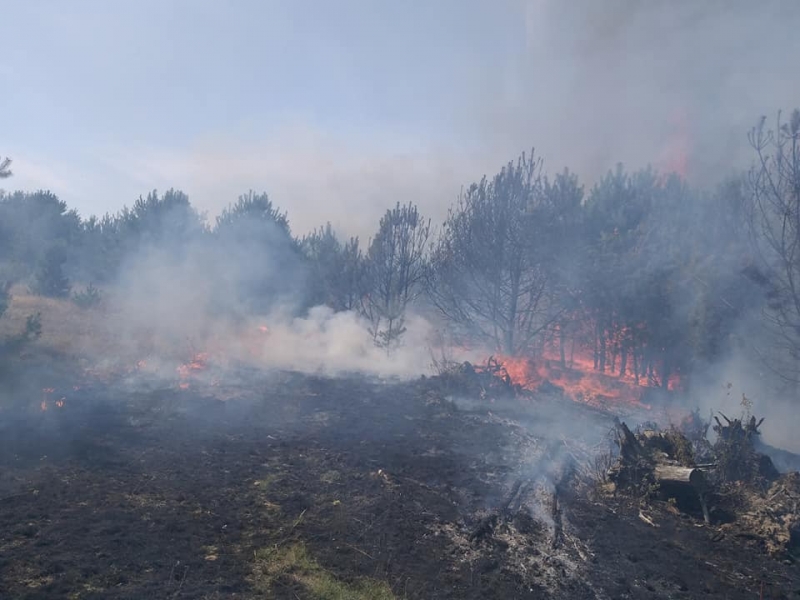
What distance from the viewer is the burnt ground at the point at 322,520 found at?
5.63 m

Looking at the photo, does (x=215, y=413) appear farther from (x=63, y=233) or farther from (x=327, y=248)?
A: (x=63, y=233)

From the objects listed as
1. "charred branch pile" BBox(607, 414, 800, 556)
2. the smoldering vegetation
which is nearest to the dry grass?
the smoldering vegetation

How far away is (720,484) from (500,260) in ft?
42.4

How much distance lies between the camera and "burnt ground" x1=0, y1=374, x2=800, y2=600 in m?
5.63

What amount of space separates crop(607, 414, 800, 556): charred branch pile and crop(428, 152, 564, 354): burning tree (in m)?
10.6

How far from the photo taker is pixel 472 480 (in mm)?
9344

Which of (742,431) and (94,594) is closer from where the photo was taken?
(94,594)

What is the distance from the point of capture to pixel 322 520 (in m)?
7.26

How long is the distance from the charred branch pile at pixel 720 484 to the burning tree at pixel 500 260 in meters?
10.6

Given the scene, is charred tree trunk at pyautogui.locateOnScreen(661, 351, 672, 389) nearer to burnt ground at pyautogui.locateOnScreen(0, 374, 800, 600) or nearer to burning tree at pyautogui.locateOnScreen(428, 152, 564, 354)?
burning tree at pyautogui.locateOnScreen(428, 152, 564, 354)

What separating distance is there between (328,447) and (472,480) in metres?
3.43

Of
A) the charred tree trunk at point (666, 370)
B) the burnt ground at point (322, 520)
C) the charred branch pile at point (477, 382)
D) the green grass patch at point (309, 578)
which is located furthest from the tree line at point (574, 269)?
the green grass patch at point (309, 578)

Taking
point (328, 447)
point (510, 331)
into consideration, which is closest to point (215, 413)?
point (328, 447)

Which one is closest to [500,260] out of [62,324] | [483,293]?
[483,293]
